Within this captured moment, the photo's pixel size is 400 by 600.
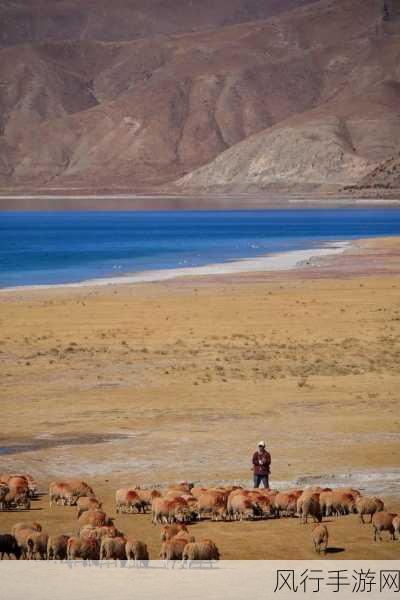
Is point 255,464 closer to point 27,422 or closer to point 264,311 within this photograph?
point 27,422

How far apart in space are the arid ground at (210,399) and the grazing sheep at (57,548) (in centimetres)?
132

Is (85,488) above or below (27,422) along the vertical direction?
below

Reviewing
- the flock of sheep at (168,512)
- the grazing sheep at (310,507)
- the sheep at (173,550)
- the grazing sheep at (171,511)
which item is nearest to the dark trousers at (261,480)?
the flock of sheep at (168,512)

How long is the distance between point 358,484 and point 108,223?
146m

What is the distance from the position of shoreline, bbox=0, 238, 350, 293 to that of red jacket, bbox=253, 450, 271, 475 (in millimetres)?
43779

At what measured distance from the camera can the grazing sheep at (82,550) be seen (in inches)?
625

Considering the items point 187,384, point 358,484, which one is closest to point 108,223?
point 187,384

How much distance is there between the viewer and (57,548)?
16203 millimetres

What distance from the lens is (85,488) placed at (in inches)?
785

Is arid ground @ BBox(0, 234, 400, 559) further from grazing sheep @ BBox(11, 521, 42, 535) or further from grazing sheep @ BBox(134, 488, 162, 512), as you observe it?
grazing sheep @ BBox(11, 521, 42, 535)

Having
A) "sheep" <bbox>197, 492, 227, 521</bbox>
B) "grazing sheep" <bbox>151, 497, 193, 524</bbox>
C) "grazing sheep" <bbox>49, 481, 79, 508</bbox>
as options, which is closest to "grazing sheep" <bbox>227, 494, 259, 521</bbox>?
"sheep" <bbox>197, 492, 227, 521</bbox>

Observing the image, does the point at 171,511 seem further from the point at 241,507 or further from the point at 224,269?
the point at 224,269

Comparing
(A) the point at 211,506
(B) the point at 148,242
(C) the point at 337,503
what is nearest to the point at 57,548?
(A) the point at 211,506

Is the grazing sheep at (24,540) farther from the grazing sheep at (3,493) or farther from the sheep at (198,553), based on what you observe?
the grazing sheep at (3,493)
